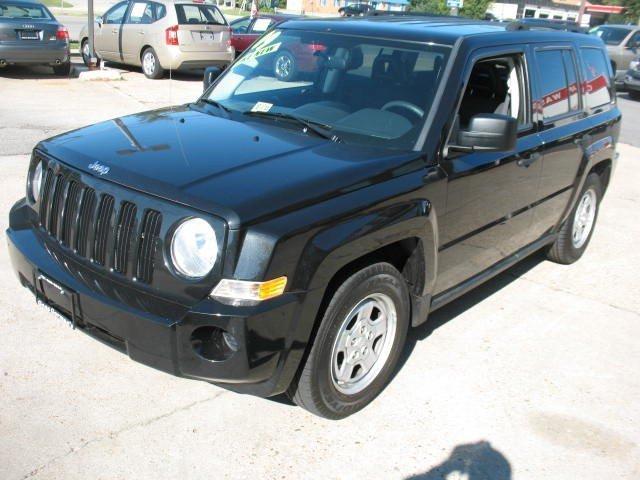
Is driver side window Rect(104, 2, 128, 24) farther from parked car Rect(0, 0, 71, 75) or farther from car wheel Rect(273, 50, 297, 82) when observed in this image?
car wheel Rect(273, 50, 297, 82)

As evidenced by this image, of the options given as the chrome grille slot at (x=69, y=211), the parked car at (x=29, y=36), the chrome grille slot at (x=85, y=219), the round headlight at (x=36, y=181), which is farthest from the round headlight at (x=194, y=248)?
the parked car at (x=29, y=36)

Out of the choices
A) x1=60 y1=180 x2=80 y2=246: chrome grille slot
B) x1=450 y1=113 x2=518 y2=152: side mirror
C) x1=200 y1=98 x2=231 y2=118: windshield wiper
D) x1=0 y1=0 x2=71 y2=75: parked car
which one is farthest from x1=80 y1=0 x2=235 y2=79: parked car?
x1=450 y1=113 x2=518 y2=152: side mirror

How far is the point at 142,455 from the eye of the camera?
317 cm

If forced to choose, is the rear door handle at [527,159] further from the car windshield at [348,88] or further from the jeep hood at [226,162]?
the jeep hood at [226,162]

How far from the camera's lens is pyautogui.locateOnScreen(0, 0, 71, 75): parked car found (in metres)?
13.2

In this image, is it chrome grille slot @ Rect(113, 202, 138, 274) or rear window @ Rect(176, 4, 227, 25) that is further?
rear window @ Rect(176, 4, 227, 25)

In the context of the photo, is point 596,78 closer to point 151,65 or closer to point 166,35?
point 166,35

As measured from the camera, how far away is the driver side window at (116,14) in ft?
53.0

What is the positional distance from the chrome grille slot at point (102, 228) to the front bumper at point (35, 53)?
11.6 metres

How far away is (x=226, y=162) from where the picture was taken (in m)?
3.30

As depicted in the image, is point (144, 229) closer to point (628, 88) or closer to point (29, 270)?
point (29, 270)

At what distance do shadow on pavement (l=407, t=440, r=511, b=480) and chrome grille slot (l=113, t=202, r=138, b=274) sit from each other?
5.37 feet

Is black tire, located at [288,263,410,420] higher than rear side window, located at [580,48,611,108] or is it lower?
lower

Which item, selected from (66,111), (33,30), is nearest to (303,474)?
(66,111)
